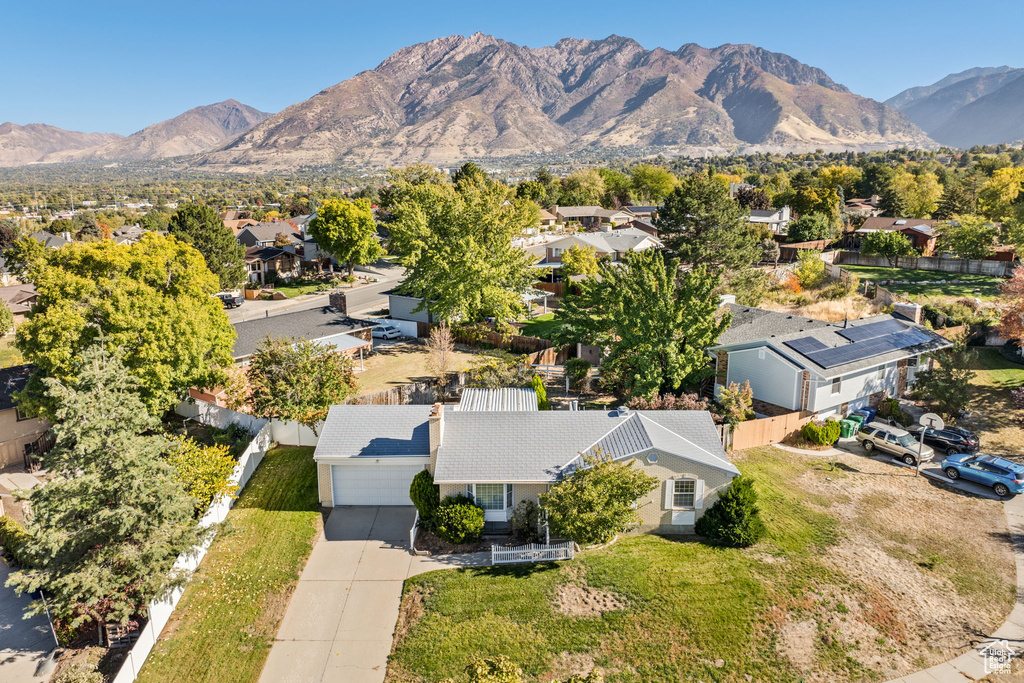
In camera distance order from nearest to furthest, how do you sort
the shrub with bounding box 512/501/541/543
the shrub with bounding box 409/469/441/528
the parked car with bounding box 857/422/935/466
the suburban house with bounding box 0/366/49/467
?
the shrub with bounding box 512/501/541/543 → the shrub with bounding box 409/469/441/528 → the parked car with bounding box 857/422/935/466 → the suburban house with bounding box 0/366/49/467

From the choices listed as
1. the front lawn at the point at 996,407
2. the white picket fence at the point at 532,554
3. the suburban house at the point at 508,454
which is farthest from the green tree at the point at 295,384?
the front lawn at the point at 996,407

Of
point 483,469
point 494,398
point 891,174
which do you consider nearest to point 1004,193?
point 891,174

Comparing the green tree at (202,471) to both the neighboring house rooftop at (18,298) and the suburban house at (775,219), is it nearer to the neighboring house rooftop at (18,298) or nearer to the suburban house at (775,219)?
the neighboring house rooftop at (18,298)

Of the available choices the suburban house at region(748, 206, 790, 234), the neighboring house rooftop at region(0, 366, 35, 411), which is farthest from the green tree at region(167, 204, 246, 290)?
the suburban house at region(748, 206, 790, 234)

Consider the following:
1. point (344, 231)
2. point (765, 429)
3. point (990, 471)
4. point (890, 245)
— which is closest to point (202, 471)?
point (765, 429)

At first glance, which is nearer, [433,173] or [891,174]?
[433,173]

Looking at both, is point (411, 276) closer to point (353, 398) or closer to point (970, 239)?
point (353, 398)

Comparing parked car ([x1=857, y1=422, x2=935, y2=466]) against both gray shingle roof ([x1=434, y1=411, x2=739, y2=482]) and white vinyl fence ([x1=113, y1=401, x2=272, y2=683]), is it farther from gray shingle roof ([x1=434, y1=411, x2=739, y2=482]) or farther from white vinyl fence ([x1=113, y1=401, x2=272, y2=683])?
white vinyl fence ([x1=113, y1=401, x2=272, y2=683])
